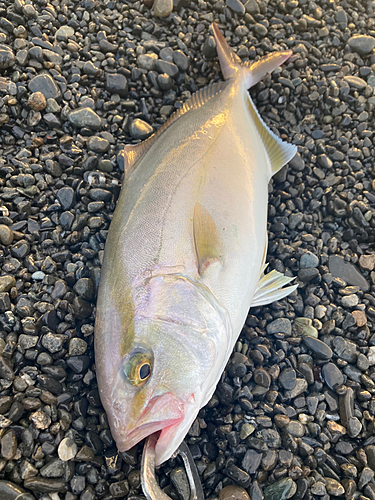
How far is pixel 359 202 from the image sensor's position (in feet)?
9.48

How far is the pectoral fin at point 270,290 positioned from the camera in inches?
91.7

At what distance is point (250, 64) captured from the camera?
2971mm

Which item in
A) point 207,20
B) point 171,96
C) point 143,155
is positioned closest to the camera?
point 143,155

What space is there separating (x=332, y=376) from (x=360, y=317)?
514mm

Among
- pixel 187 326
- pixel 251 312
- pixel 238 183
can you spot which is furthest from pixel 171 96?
pixel 187 326

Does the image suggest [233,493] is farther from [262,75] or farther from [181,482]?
[262,75]

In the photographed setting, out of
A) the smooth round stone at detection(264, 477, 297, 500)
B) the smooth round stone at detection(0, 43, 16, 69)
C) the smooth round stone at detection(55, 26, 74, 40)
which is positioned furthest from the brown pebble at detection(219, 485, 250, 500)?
the smooth round stone at detection(55, 26, 74, 40)

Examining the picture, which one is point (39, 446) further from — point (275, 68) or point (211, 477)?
point (275, 68)

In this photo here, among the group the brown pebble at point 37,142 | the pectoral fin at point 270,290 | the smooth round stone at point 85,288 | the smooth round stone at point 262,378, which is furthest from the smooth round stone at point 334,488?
the brown pebble at point 37,142

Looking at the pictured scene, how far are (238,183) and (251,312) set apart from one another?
93 cm

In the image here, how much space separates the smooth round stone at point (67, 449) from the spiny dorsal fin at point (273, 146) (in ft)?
7.76

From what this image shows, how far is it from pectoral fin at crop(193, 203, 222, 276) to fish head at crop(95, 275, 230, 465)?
0.55 ft

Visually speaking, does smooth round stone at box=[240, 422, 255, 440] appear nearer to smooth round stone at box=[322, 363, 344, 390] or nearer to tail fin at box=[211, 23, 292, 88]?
smooth round stone at box=[322, 363, 344, 390]

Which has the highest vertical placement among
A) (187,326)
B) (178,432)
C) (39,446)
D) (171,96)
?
(171,96)
